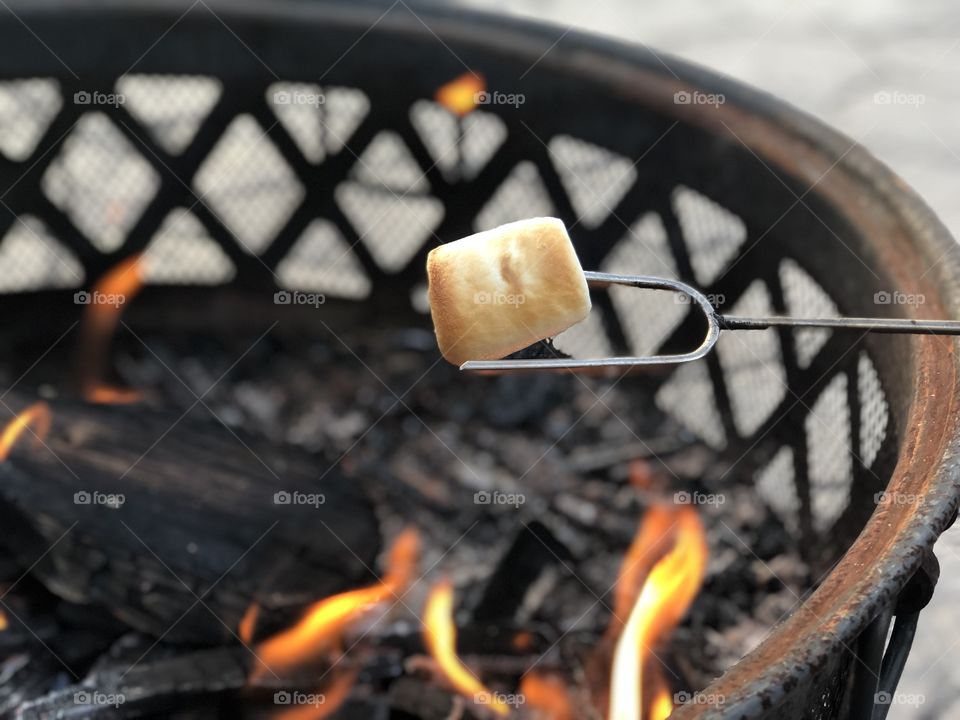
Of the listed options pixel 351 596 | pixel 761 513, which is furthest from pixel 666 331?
pixel 351 596

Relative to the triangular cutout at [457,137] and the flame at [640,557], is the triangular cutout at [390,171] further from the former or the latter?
the flame at [640,557]

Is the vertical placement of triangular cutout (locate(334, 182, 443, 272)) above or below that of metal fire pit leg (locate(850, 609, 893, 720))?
above

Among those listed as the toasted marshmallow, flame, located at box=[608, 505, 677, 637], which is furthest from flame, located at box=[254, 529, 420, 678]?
the toasted marshmallow

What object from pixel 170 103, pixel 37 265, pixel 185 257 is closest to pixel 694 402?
pixel 185 257

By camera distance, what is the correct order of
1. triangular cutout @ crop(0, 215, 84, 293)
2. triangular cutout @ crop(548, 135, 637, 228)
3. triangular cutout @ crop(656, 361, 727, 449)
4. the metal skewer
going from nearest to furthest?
the metal skewer < triangular cutout @ crop(548, 135, 637, 228) < triangular cutout @ crop(656, 361, 727, 449) < triangular cutout @ crop(0, 215, 84, 293)

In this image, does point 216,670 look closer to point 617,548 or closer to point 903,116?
point 617,548

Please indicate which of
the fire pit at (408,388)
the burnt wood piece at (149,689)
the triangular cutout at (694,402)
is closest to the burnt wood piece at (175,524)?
the fire pit at (408,388)

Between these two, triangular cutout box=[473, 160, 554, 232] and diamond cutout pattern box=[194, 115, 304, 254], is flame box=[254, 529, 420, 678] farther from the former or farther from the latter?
diamond cutout pattern box=[194, 115, 304, 254]
